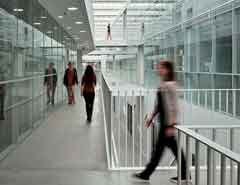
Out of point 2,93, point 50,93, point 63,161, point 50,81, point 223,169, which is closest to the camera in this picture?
point 223,169

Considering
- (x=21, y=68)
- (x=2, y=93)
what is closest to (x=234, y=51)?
(x=21, y=68)

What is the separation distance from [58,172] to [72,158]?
3.52ft

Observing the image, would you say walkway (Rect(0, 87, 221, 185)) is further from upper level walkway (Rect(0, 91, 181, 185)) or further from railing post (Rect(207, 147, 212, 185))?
railing post (Rect(207, 147, 212, 185))

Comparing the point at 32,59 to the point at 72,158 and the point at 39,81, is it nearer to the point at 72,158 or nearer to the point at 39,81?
the point at 39,81

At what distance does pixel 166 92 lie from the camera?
530cm

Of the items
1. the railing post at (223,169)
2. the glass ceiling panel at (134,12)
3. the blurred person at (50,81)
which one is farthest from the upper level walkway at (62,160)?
the glass ceiling panel at (134,12)

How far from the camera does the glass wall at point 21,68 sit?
23.9 feet

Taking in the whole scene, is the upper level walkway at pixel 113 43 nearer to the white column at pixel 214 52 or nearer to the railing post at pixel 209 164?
the white column at pixel 214 52

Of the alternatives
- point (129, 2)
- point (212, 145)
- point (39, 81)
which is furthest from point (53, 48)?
point (129, 2)

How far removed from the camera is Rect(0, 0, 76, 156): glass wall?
7.29 metres

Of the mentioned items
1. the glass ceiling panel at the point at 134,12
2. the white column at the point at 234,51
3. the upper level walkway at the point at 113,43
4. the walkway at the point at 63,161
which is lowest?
the walkway at the point at 63,161

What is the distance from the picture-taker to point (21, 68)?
8672mm

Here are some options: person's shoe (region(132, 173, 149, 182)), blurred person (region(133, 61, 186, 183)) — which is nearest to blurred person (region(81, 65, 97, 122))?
person's shoe (region(132, 173, 149, 182))

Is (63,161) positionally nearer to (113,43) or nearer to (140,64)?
(140,64)
